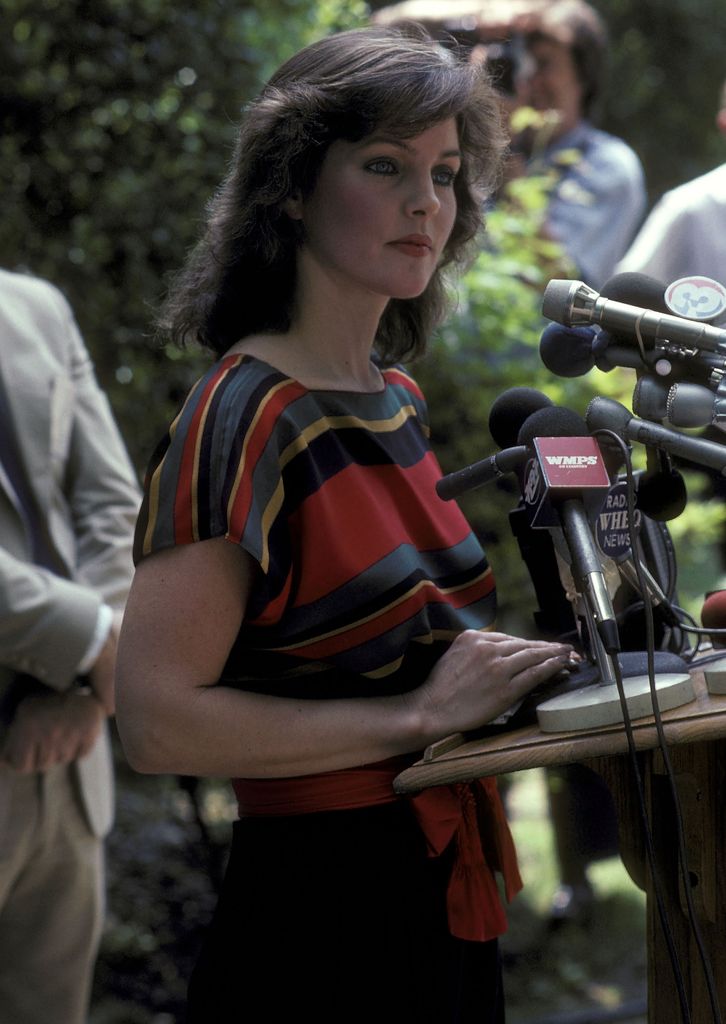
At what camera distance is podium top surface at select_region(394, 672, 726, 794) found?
60.4 inches

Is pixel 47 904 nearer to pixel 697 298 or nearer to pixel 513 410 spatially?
pixel 513 410

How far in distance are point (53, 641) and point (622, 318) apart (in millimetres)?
1337

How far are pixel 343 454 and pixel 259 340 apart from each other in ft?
0.72

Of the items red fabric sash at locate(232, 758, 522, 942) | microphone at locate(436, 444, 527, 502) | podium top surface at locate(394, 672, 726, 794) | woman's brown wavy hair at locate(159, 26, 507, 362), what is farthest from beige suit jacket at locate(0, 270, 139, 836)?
podium top surface at locate(394, 672, 726, 794)

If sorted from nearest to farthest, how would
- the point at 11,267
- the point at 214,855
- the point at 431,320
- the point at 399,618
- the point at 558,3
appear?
the point at 399,618 < the point at 431,320 < the point at 11,267 < the point at 214,855 < the point at 558,3

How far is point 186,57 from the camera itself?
3742mm

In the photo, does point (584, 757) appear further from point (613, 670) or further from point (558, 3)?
→ point (558, 3)

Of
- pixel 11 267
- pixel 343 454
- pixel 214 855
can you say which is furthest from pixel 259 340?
pixel 214 855

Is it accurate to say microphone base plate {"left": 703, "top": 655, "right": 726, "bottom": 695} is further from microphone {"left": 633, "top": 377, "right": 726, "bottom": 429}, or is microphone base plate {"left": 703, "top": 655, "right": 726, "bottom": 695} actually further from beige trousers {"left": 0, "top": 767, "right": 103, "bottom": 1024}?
beige trousers {"left": 0, "top": 767, "right": 103, "bottom": 1024}

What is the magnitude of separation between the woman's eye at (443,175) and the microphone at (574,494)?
483 mm

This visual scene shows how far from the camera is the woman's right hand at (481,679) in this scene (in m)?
1.77

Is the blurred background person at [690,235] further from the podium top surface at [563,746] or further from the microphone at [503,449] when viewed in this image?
the podium top surface at [563,746]

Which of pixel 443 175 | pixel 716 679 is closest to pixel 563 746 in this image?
pixel 716 679

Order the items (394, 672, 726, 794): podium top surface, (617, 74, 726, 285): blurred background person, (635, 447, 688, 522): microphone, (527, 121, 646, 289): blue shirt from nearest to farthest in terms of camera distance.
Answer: (394, 672, 726, 794): podium top surface < (635, 447, 688, 522): microphone < (617, 74, 726, 285): blurred background person < (527, 121, 646, 289): blue shirt
